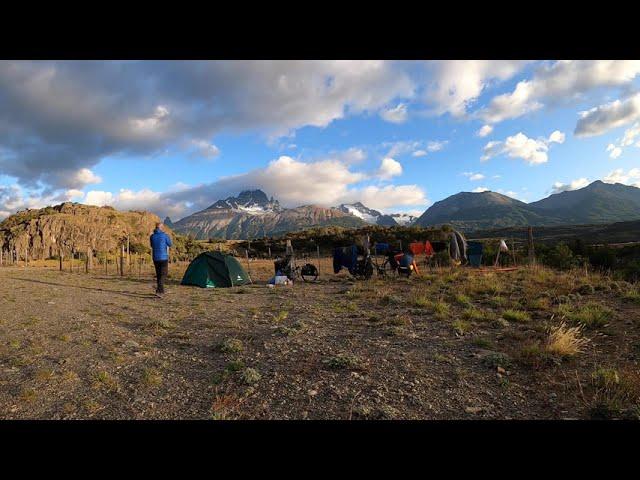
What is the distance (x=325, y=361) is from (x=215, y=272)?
13173 millimetres

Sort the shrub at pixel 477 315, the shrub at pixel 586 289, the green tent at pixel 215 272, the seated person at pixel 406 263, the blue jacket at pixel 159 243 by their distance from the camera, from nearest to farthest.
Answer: the shrub at pixel 477 315 < the shrub at pixel 586 289 < the blue jacket at pixel 159 243 < the seated person at pixel 406 263 < the green tent at pixel 215 272

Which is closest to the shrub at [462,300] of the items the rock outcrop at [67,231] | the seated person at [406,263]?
the seated person at [406,263]

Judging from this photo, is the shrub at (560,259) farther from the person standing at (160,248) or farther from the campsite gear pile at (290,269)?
the person standing at (160,248)

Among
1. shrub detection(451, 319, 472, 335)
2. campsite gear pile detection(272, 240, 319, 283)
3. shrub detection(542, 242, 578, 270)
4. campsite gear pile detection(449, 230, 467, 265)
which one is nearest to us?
shrub detection(451, 319, 472, 335)

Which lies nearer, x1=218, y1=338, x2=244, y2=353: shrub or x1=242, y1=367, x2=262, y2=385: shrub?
x1=242, y1=367, x2=262, y2=385: shrub

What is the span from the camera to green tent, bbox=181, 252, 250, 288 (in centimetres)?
1738

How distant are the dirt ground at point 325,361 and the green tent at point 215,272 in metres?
6.49

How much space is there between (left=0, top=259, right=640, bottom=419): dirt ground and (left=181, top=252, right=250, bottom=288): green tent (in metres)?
6.49

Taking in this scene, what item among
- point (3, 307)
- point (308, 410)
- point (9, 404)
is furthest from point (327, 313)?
point (3, 307)

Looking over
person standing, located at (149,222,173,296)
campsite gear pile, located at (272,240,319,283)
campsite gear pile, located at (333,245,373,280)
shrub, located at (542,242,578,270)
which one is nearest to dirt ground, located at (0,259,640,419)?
person standing, located at (149,222,173,296)

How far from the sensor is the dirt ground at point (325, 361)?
13.5 ft

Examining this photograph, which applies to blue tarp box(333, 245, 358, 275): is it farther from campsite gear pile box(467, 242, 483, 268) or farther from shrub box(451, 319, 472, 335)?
shrub box(451, 319, 472, 335)
